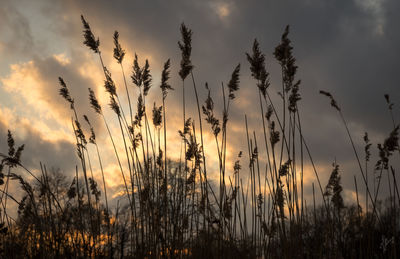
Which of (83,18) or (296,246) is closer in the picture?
(296,246)

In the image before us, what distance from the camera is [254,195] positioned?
3672 millimetres

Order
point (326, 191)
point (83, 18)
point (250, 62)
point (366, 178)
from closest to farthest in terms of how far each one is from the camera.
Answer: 1. point (250, 62)
2. point (83, 18)
3. point (366, 178)
4. point (326, 191)

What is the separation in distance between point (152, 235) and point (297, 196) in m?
1.44

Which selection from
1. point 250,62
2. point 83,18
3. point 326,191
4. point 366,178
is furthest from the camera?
point 326,191

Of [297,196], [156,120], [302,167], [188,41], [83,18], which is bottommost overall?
[297,196]

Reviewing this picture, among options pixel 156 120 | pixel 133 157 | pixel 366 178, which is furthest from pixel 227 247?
pixel 366 178

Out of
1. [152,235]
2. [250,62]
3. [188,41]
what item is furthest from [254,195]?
[188,41]

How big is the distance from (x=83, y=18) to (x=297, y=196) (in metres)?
2.83

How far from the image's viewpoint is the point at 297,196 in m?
3.29

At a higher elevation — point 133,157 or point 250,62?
point 250,62

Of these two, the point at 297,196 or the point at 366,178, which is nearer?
the point at 297,196

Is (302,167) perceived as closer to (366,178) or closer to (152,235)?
(366,178)

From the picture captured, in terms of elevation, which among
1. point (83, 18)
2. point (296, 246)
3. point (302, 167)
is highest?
point (83, 18)

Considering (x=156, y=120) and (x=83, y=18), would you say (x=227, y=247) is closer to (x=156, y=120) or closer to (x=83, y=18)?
(x=156, y=120)
